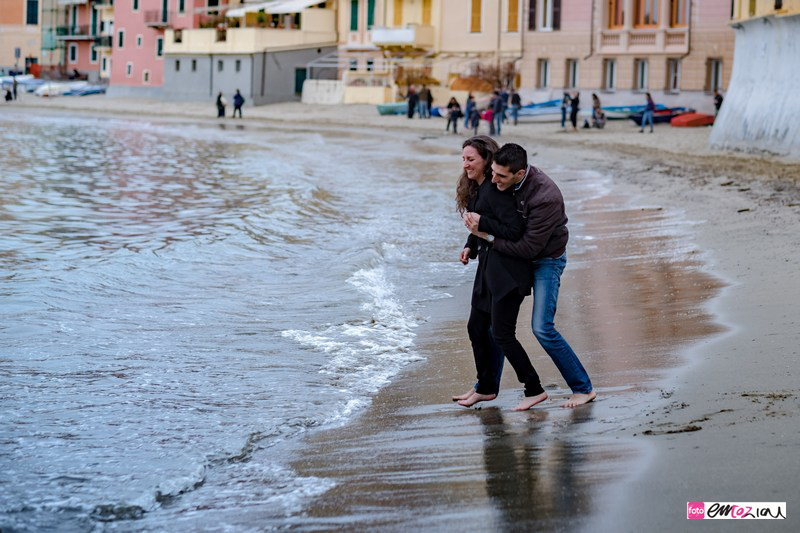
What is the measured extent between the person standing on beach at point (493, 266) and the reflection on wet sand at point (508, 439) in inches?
15.4

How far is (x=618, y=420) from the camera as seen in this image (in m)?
6.30

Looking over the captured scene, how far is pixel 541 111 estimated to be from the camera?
153 ft

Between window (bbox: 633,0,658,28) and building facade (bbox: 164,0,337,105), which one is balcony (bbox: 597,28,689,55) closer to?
window (bbox: 633,0,658,28)

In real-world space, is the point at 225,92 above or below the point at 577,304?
above

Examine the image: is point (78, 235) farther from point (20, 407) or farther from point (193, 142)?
point (193, 142)

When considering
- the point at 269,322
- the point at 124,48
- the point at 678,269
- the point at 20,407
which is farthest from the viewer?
the point at 124,48

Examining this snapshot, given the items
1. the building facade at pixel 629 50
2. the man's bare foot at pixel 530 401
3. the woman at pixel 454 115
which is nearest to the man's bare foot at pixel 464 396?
the man's bare foot at pixel 530 401

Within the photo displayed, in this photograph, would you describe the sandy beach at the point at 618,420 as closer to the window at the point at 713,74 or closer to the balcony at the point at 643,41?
the window at the point at 713,74

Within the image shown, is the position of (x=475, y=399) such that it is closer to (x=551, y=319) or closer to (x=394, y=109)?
(x=551, y=319)

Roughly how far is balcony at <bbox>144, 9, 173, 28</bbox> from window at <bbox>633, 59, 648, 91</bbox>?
35.4 m

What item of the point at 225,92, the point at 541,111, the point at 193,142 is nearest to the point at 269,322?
the point at 193,142

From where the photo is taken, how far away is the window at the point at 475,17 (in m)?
52.8

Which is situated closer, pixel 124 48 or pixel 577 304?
pixel 577 304

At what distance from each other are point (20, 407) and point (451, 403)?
269cm
